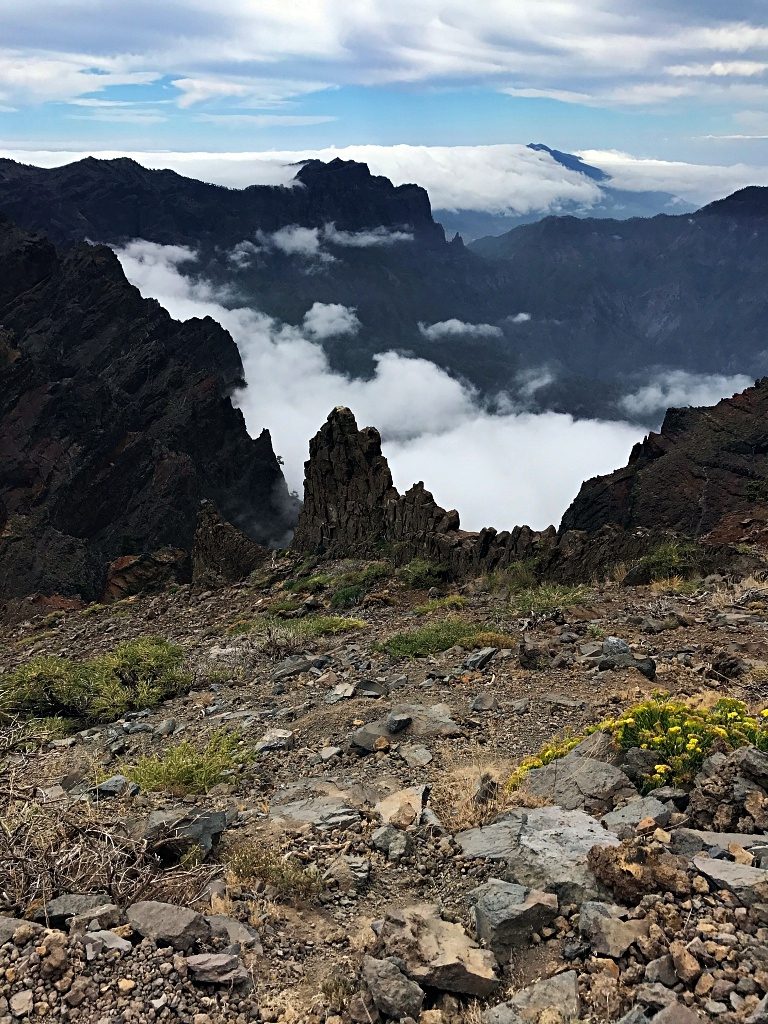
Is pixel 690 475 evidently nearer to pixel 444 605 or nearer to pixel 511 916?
pixel 444 605

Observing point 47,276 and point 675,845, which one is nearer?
point 675,845

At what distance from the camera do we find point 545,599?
49.4 feet

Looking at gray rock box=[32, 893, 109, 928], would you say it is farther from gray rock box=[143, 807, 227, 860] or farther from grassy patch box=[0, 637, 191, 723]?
grassy patch box=[0, 637, 191, 723]

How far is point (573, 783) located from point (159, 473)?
261ft

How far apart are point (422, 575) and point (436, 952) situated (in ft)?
50.0

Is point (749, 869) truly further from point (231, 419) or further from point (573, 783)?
point (231, 419)

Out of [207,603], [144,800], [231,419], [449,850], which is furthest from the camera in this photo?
[231,419]

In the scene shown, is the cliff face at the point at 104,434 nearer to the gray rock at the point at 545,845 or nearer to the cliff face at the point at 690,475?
the cliff face at the point at 690,475

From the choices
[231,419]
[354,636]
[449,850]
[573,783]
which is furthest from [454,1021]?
[231,419]

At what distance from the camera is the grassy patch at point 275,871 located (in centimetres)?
568

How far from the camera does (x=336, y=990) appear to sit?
459 cm

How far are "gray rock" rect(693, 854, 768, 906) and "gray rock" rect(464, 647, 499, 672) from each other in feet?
20.4

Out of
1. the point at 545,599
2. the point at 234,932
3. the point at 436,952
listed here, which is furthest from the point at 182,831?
the point at 545,599

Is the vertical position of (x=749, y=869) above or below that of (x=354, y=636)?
above
